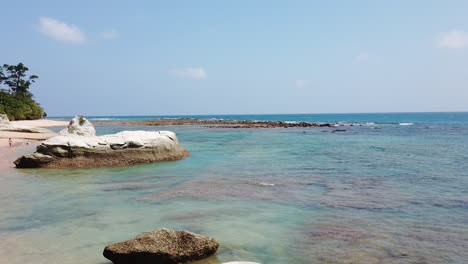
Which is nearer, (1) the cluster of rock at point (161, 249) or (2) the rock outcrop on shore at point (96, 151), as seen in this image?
(1) the cluster of rock at point (161, 249)

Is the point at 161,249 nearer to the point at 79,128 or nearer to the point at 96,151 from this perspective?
the point at 96,151

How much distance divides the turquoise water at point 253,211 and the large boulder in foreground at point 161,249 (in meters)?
0.33

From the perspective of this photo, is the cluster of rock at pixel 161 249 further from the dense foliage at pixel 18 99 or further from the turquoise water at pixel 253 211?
the dense foliage at pixel 18 99

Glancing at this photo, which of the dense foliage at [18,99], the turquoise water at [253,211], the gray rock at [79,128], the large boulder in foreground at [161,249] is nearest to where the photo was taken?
the large boulder in foreground at [161,249]

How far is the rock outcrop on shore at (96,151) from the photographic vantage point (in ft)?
63.3

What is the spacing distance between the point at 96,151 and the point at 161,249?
546 inches

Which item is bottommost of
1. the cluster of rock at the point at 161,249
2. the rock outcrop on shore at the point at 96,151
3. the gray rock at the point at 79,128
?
the cluster of rock at the point at 161,249

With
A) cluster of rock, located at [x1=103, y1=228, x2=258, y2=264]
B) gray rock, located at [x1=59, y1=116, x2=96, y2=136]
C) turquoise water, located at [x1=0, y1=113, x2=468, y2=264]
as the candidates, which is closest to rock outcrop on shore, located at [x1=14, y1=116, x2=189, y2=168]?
turquoise water, located at [x1=0, y1=113, x2=468, y2=264]

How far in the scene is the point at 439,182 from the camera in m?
15.5

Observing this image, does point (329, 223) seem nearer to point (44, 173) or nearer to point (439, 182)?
point (439, 182)

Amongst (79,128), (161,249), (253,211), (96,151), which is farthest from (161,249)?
(79,128)

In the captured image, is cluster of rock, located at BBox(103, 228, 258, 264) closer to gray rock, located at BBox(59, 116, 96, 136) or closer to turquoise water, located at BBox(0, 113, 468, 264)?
turquoise water, located at BBox(0, 113, 468, 264)

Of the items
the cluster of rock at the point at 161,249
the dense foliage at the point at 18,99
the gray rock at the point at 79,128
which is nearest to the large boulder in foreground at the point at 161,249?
the cluster of rock at the point at 161,249

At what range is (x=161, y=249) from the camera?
697cm
